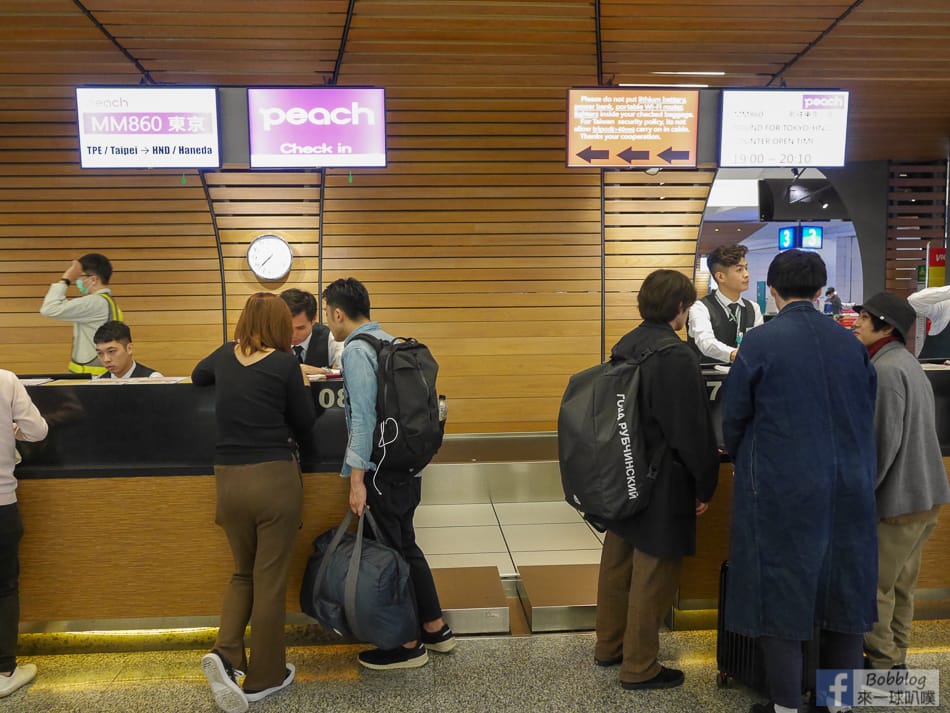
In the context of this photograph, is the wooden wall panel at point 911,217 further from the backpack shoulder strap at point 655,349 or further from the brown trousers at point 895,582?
the backpack shoulder strap at point 655,349

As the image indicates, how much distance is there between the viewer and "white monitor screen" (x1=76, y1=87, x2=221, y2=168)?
4.59 meters

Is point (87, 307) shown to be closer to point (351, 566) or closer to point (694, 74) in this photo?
point (351, 566)

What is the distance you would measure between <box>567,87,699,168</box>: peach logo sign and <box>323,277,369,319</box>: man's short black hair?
2588 millimetres

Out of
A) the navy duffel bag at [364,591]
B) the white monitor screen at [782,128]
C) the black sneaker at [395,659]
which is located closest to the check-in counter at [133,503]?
the navy duffel bag at [364,591]

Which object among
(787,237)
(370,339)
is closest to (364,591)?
(370,339)

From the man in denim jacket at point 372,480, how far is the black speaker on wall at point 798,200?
10832 millimetres

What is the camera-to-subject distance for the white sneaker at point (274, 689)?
2611 millimetres

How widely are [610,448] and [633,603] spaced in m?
0.62

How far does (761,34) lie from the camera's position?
494 cm

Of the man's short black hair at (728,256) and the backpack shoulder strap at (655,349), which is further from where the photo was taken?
the man's short black hair at (728,256)

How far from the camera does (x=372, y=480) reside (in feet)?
9.02

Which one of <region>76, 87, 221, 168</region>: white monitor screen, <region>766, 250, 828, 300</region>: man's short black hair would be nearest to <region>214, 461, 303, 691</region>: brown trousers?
<region>766, 250, 828, 300</region>: man's short black hair

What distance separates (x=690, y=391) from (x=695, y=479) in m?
0.35

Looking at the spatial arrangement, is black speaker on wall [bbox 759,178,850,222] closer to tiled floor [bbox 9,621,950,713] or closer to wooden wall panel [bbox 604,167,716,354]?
wooden wall panel [bbox 604,167,716,354]
